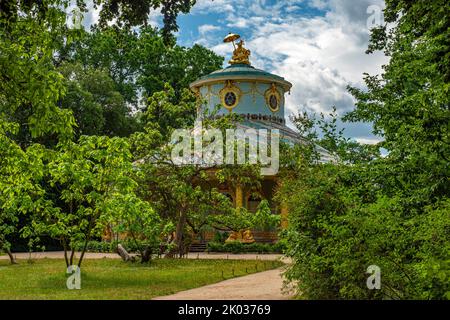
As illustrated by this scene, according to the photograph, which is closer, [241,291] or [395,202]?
[395,202]

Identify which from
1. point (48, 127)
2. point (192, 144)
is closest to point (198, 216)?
point (192, 144)

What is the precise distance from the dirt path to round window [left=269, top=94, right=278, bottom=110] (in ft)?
78.3

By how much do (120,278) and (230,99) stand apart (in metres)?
23.9

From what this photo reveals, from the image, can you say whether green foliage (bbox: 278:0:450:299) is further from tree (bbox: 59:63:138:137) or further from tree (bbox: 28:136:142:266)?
tree (bbox: 59:63:138:137)

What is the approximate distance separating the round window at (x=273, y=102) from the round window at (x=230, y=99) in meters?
2.49

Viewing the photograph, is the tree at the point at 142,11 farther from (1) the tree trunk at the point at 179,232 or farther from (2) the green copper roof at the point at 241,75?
(2) the green copper roof at the point at 241,75

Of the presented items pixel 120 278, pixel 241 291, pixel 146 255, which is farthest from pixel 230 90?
pixel 241 291

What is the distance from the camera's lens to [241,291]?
12680 mm

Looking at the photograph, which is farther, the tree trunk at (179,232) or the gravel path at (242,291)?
the tree trunk at (179,232)

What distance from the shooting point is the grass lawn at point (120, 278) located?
493 inches

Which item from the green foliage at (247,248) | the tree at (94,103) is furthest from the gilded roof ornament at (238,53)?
the green foliage at (247,248)

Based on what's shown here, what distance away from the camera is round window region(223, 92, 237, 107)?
3838 centimetres

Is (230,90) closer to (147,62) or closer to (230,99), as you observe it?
(230,99)

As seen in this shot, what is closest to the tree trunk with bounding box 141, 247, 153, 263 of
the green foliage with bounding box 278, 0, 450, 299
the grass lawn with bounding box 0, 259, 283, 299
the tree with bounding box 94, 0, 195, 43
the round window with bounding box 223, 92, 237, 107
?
the grass lawn with bounding box 0, 259, 283, 299
